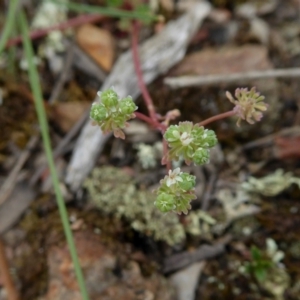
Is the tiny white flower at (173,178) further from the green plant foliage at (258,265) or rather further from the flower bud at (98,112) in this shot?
the green plant foliage at (258,265)

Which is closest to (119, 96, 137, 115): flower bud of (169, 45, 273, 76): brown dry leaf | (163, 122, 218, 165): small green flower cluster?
(163, 122, 218, 165): small green flower cluster

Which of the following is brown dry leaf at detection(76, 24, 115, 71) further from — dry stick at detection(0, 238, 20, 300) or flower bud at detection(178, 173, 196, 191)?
flower bud at detection(178, 173, 196, 191)

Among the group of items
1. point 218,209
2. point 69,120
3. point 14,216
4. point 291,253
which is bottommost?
point 291,253

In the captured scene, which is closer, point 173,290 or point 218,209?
point 173,290

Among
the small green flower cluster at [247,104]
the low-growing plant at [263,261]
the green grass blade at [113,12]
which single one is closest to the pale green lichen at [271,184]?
the low-growing plant at [263,261]

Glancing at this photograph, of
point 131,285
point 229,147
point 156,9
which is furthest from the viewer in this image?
point 156,9

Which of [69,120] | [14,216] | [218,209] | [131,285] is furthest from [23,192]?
[218,209]

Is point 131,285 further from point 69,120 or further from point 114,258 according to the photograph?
point 69,120
